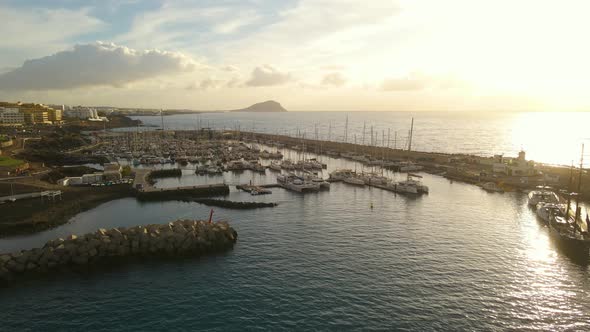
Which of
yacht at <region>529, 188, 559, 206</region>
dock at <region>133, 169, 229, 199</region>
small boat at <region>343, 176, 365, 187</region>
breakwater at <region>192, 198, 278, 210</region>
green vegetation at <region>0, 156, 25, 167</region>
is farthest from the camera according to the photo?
small boat at <region>343, 176, 365, 187</region>

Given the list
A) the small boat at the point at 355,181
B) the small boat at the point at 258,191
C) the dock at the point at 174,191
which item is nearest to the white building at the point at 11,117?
the dock at the point at 174,191

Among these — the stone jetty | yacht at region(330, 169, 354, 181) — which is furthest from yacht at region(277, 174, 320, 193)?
the stone jetty

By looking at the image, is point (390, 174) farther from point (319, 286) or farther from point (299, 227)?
point (319, 286)

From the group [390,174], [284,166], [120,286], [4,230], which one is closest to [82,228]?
[4,230]

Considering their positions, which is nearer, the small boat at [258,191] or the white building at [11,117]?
the small boat at [258,191]

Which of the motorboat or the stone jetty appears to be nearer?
the stone jetty

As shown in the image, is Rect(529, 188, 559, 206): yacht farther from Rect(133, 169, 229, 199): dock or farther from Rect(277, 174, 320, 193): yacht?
Rect(133, 169, 229, 199): dock

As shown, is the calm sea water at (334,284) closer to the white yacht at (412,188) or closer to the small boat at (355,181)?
the white yacht at (412,188)
